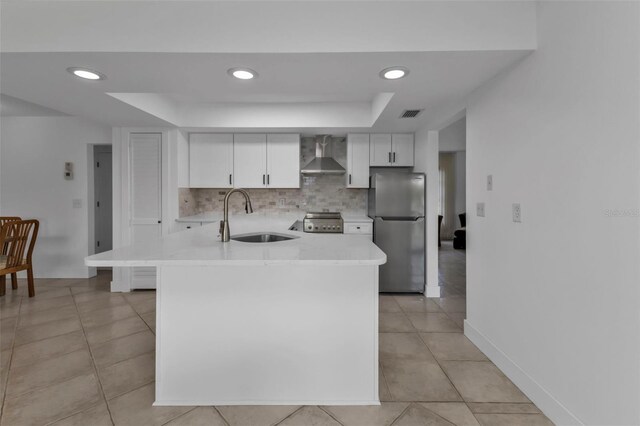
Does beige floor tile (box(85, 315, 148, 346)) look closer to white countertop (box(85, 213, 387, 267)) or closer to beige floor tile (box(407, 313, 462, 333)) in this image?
white countertop (box(85, 213, 387, 267))

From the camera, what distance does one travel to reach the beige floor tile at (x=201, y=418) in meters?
1.58

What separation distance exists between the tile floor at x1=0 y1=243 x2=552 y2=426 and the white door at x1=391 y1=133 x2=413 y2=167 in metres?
1.98

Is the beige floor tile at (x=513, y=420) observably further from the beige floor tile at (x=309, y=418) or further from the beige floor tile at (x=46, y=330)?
the beige floor tile at (x=46, y=330)

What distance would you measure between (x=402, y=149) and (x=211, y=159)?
2.71m

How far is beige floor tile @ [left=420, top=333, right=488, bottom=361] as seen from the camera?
7.45 ft

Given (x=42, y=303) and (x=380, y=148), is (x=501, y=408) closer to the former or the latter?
(x=380, y=148)

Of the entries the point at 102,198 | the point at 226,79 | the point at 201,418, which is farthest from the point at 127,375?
the point at 102,198

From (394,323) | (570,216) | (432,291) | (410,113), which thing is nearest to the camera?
(570,216)

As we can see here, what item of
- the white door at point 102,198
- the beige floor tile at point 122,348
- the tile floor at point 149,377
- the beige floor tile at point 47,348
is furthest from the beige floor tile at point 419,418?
the white door at point 102,198

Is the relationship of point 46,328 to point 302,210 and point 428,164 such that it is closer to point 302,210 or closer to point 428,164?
point 302,210

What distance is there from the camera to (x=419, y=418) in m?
1.64

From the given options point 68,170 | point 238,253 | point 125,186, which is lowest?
point 238,253

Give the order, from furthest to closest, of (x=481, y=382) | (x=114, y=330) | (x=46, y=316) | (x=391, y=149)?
1. (x=391, y=149)
2. (x=46, y=316)
3. (x=114, y=330)
4. (x=481, y=382)

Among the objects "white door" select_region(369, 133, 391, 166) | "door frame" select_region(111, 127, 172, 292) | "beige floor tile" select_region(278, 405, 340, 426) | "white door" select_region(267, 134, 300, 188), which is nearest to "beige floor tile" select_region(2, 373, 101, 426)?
"beige floor tile" select_region(278, 405, 340, 426)
